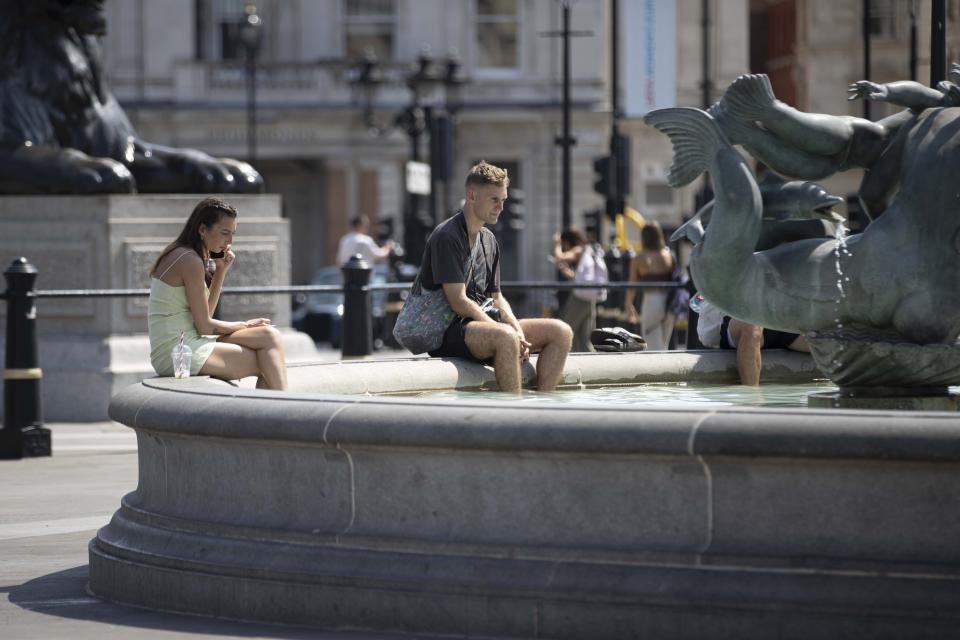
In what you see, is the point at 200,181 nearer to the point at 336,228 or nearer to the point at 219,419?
the point at 219,419

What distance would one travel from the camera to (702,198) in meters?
32.4

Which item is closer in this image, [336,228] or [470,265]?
[470,265]

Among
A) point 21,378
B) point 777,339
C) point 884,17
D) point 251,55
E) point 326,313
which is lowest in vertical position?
point 326,313

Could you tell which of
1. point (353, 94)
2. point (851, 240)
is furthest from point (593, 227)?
point (851, 240)

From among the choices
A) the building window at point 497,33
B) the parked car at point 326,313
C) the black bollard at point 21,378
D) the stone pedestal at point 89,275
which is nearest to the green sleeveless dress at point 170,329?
the black bollard at point 21,378

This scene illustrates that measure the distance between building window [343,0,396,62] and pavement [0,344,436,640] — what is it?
1612 inches

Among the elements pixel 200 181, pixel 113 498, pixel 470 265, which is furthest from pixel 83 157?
pixel 470 265

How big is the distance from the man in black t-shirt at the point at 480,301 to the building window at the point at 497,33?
1797 inches

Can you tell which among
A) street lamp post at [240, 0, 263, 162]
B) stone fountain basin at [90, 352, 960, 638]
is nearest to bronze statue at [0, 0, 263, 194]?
stone fountain basin at [90, 352, 960, 638]

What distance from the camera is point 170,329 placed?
359 inches

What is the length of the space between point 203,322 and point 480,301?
1.89 meters

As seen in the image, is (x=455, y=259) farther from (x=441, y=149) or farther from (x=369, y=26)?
(x=369, y=26)

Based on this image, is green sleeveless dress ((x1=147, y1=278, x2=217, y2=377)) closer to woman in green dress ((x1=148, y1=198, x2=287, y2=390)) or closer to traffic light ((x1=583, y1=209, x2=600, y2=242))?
woman in green dress ((x1=148, y1=198, x2=287, y2=390))

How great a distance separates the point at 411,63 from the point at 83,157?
124 feet
